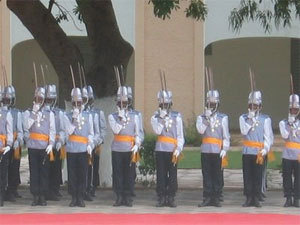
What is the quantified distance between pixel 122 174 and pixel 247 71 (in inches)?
626

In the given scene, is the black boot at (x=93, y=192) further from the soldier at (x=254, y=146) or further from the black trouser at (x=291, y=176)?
the black trouser at (x=291, y=176)

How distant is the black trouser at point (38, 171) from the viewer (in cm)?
1238

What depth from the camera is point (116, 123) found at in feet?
40.3

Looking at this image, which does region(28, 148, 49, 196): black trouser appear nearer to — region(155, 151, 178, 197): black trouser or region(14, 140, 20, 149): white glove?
region(14, 140, 20, 149): white glove

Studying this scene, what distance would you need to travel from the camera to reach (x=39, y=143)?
1238 centimetres

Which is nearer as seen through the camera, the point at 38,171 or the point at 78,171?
the point at 78,171

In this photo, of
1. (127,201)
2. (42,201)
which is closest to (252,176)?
(127,201)

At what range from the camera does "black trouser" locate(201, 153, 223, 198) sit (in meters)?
12.3

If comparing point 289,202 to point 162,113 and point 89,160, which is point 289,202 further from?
point 89,160

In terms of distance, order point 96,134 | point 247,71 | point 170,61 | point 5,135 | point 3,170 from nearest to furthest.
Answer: point 5,135 → point 3,170 → point 96,134 → point 170,61 → point 247,71

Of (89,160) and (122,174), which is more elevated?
(89,160)

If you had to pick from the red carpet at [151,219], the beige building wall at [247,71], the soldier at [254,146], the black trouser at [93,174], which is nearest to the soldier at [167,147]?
the red carpet at [151,219]

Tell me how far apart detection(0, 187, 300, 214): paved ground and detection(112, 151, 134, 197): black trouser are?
287mm

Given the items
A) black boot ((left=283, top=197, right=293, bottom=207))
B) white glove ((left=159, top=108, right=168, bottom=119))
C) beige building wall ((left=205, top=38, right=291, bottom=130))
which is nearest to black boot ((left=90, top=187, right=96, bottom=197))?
white glove ((left=159, top=108, right=168, bottom=119))
